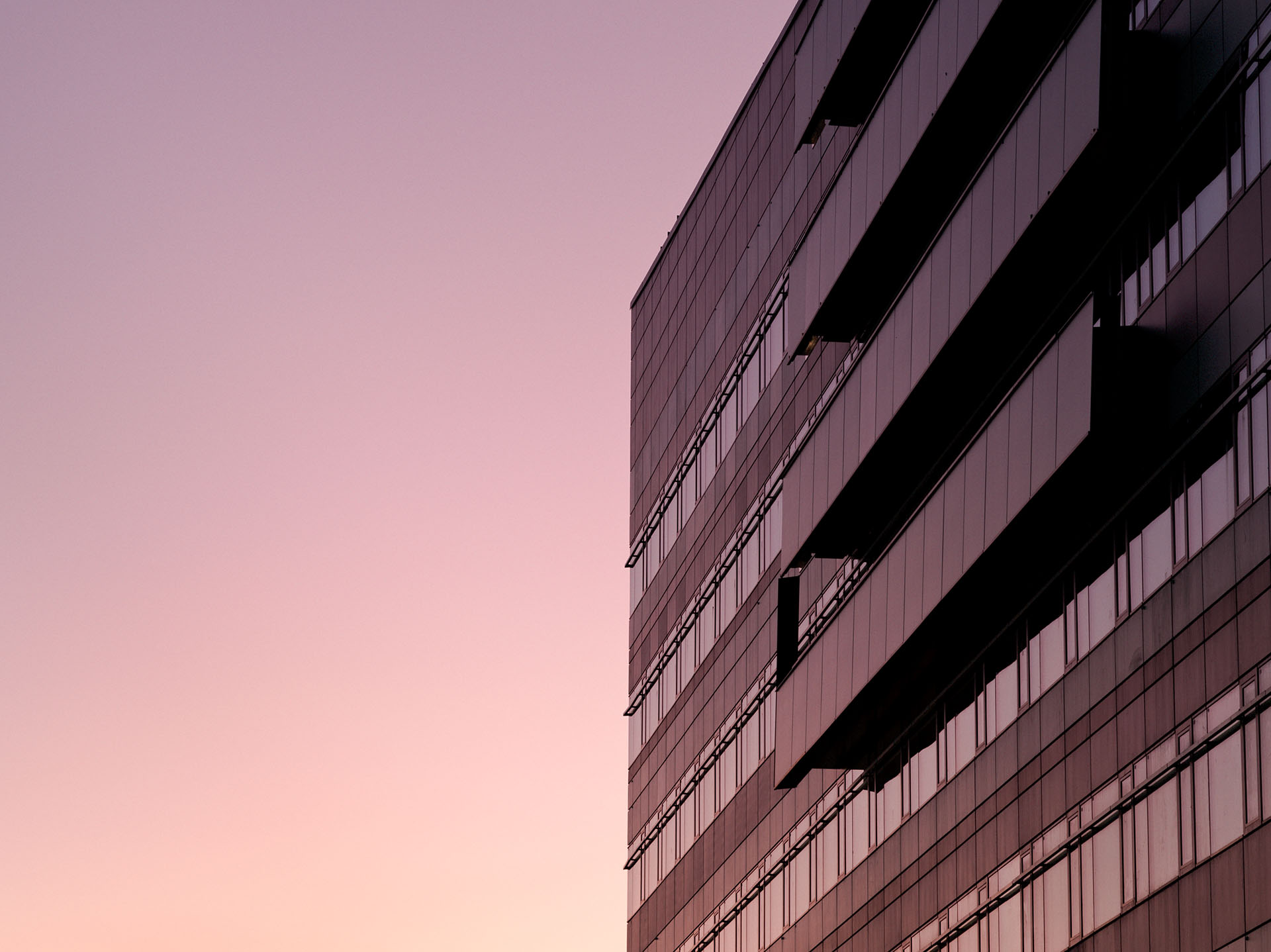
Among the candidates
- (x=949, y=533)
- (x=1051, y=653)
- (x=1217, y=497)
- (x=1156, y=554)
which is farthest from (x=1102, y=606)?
(x=949, y=533)

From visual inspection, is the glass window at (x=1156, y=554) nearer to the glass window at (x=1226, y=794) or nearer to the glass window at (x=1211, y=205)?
the glass window at (x=1226, y=794)

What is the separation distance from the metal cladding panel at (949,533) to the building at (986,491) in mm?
115

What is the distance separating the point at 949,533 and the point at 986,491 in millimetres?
2397

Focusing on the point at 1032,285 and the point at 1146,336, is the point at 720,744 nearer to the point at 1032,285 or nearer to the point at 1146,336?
the point at 1032,285

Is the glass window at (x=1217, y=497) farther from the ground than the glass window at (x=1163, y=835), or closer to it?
farther from the ground

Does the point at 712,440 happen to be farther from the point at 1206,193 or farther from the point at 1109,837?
the point at 1206,193

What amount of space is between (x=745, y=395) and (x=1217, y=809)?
3219 centimetres

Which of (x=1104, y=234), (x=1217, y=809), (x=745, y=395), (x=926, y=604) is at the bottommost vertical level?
(x=1217, y=809)

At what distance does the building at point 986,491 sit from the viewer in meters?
32.1

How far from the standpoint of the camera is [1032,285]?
131 feet

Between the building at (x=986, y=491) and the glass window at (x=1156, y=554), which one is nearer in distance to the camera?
the building at (x=986, y=491)

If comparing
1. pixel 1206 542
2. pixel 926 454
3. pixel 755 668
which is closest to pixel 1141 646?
pixel 1206 542

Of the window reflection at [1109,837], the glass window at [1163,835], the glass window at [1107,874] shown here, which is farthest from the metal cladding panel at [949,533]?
the glass window at [1107,874]

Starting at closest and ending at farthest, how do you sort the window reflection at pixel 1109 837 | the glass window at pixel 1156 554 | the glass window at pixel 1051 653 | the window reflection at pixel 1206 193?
1. the window reflection at pixel 1109 837
2. the window reflection at pixel 1206 193
3. the glass window at pixel 1156 554
4. the glass window at pixel 1051 653
